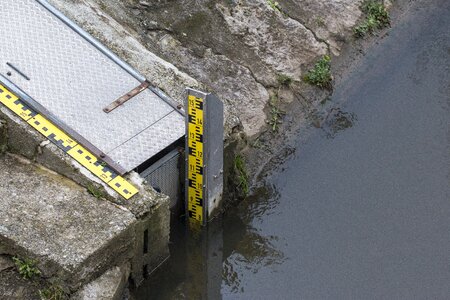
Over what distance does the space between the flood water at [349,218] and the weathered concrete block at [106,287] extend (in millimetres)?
511

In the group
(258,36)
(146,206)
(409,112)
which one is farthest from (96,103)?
(409,112)

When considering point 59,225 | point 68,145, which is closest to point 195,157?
point 68,145

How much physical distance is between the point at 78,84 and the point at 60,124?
55 cm

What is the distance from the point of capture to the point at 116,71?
29.7ft

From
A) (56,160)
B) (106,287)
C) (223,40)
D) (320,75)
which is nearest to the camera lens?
(106,287)

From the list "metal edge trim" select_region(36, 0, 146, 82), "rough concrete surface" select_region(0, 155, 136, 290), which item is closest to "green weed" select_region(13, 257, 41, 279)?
"rough concrete surface" select_region(0, 155, 136, 290)

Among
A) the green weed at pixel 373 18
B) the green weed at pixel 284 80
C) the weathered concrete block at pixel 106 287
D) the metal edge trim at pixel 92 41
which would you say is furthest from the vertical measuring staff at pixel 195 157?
the green weed at pixel 373 18

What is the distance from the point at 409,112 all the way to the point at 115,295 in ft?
14.2

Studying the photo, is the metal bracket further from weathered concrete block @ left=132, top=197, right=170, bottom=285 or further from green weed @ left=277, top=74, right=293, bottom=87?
green weed @ left=277, top=74, right=293, bottom=87

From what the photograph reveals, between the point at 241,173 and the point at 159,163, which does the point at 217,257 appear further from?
the point at 159,163

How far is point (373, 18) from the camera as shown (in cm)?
1177

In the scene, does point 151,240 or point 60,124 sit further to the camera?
point 60,124

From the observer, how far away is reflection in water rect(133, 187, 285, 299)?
8.49 meters

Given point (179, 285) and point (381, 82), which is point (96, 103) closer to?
point (179, 285)
